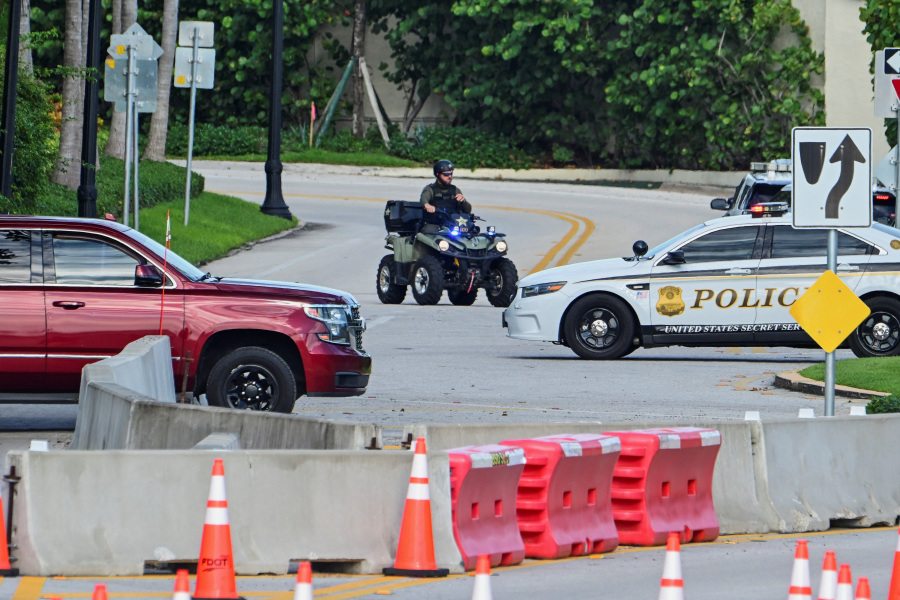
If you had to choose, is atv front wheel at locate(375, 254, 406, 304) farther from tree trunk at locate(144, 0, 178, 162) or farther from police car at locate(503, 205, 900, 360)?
tree trunk at locate(144, 0, 178, 162)

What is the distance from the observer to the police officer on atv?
22.9m

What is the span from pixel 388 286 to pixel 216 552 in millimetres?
16528

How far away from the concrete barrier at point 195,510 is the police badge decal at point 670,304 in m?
9.92

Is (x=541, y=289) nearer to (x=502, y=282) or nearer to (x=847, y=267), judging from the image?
(x=847, y=267)

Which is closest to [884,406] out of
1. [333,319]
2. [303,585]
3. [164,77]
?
[333,319]

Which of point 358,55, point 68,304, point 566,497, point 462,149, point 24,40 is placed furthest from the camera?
point 358,55

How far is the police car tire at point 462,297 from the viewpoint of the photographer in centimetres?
2389

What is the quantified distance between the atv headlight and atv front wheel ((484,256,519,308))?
4847 millimetres

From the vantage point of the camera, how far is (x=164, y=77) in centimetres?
3722

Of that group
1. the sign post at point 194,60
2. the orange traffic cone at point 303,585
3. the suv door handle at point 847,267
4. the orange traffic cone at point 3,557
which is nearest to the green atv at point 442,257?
the suv door handle at point 847,267

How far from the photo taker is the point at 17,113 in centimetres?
2331

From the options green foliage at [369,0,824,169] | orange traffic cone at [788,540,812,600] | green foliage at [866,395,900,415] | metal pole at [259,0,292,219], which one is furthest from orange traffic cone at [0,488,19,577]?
green foliage at [369,0,824,169]

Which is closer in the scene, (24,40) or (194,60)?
(24,40)

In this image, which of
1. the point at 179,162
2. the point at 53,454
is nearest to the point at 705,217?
the point at 179,162
